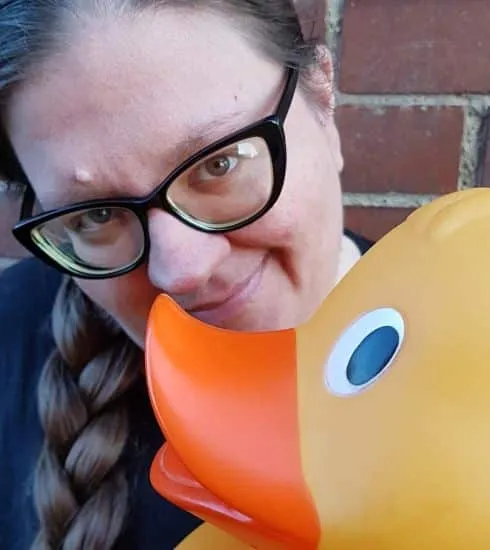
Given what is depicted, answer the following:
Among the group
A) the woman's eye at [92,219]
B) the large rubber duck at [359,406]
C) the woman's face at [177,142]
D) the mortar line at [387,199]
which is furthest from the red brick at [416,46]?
the large rubber duck at [359,406]

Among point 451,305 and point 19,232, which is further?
point 19,232

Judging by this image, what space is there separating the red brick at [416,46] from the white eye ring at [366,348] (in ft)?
1.87

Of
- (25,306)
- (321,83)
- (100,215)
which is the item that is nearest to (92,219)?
(100,215)

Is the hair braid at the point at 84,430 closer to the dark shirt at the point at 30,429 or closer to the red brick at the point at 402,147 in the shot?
the dark shirt at the point at 30,429

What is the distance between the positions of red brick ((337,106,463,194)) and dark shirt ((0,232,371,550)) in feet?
0.34

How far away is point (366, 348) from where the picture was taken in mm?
411

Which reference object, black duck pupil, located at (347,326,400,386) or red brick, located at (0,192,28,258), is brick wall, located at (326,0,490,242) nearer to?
red brick, located at (0,192,28,258)

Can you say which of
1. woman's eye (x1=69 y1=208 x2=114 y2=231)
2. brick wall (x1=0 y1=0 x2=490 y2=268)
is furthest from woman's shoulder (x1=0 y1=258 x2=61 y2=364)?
woman's eye (x1=69 y1=208 x2=114 y2=231)

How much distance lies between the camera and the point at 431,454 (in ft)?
1.24

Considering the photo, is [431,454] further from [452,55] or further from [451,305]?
[452,55]

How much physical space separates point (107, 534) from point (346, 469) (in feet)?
1.49

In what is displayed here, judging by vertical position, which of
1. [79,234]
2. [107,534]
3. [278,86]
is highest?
[278,86]

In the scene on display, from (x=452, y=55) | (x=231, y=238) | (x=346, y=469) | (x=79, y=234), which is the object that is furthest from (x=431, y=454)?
(x=452, y=55)

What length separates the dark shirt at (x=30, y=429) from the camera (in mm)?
843
